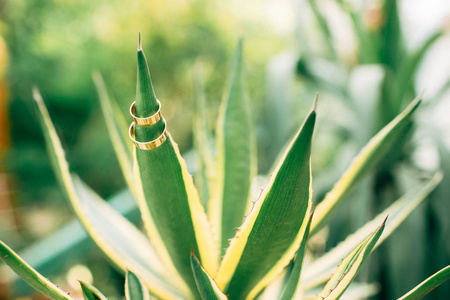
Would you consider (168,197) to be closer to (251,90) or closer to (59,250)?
(59,250)

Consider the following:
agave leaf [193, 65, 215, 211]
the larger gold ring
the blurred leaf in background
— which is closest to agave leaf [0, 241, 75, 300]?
the larger gold ring

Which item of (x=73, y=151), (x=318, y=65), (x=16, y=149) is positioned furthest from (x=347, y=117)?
(x=16, y=149)

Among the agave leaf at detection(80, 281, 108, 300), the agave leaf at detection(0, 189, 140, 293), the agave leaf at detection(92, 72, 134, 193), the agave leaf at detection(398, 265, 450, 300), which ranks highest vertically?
the agave leaf at detection(92, 72, 134, 193)

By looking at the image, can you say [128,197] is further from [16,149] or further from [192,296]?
[16,149]

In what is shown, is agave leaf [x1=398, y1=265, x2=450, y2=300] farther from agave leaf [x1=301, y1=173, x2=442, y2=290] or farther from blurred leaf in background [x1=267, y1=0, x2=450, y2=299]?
blurred leaf in background [x1=267, y1=0, x2=450, y2=299]

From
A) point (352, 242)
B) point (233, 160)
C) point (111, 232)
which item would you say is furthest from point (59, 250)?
point (352, 242)

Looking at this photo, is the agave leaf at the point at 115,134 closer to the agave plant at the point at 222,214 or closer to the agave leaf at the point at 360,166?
the agave plant at the point at 222,214
